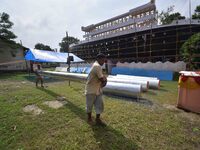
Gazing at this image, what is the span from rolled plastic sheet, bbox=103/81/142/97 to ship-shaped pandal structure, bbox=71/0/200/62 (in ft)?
36.7

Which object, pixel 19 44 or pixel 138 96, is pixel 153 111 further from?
pixel 19 44

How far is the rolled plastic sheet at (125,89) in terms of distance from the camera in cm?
579

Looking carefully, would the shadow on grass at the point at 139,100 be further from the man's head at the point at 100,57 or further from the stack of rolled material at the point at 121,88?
the man's head at the point at 100,57

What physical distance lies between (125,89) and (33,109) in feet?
12.6

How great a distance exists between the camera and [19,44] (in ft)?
71.9

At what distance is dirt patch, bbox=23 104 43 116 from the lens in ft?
14.3

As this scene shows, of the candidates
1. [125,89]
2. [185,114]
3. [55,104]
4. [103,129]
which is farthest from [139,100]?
[55,104]

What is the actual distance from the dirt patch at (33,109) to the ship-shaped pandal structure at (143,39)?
583 inches

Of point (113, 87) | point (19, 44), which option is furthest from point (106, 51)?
point (113, 87)

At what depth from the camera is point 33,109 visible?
15.2 ft

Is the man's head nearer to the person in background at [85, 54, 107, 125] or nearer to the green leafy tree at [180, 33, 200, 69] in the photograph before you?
the person in background at [85, 54, 107, 125]

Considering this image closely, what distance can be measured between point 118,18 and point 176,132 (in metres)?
30.9

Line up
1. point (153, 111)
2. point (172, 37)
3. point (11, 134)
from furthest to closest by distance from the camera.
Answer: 1. point (172, 37)
2. point (153, 111)
3. point (11, 134)

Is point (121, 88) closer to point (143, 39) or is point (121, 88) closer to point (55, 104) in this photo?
point (55, 104)
